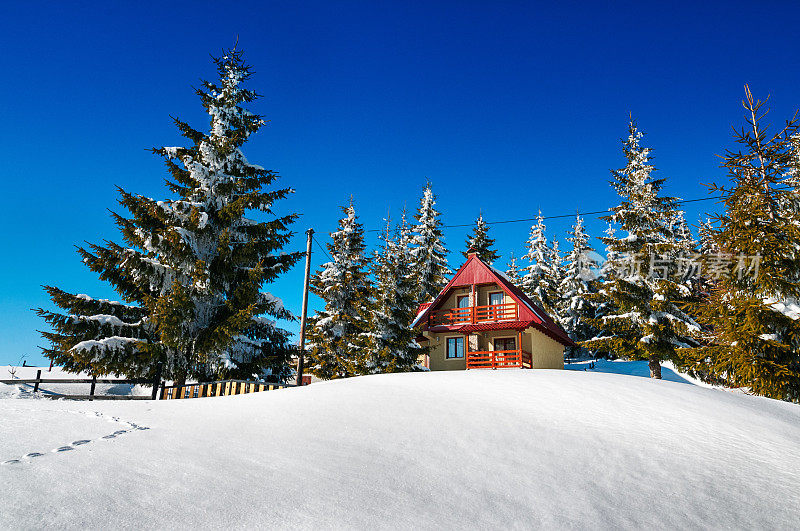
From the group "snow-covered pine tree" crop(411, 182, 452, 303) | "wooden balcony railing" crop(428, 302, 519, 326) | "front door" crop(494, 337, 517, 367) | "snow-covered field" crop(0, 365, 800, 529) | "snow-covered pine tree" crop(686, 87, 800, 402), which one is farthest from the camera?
"snow-covered pine tree" crop(411, 182, 452, 303)

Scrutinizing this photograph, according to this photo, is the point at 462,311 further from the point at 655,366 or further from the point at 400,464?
the point at 400,464

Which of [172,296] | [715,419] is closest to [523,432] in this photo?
[715,419]

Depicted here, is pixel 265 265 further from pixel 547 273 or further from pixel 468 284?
pixel 547 273

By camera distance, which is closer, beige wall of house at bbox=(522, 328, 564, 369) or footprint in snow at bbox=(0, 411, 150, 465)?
footprint in snow at bbox=(0, 411, 150, 465)

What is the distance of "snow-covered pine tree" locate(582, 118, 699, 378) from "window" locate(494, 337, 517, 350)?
4507mm

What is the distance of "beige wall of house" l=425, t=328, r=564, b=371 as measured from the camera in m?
27.5

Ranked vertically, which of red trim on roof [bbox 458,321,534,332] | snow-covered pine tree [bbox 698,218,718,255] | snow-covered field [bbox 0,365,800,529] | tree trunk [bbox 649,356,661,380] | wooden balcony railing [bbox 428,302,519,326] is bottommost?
snow-covered field [bbox 0,365,800,529]

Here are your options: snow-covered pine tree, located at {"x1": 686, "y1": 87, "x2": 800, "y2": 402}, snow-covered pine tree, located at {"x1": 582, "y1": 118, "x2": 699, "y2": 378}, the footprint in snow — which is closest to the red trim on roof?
snow-covered pine tree, located at {"x1": 582, "y1": 118, "x2": 699, "y2": 378}

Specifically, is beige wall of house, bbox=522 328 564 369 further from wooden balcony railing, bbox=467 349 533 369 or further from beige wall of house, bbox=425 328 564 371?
wooden balcony railing, bbox=467 349 533 369

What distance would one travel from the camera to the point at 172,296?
552 inches

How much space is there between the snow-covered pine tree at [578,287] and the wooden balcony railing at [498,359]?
15.1m

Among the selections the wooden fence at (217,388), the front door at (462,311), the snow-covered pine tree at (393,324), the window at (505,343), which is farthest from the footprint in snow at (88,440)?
the window at (505,343)

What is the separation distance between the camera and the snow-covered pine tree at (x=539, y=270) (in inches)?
1639

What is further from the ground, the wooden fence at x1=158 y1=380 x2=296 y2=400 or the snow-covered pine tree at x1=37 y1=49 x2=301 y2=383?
the snow-covered pine tree at x1=37 y1=49 x2=301 y2=383
